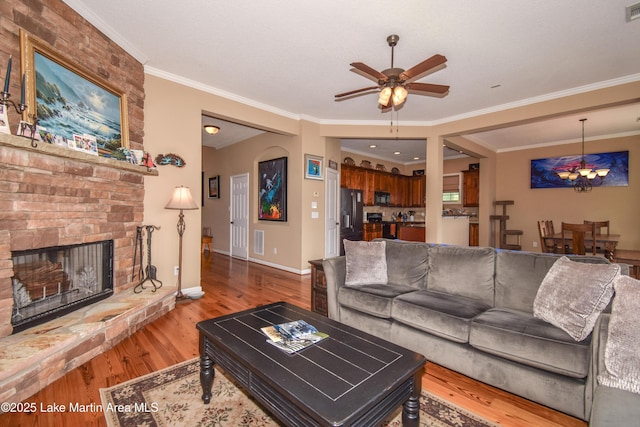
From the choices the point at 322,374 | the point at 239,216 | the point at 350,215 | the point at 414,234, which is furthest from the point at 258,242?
the point at 322,374

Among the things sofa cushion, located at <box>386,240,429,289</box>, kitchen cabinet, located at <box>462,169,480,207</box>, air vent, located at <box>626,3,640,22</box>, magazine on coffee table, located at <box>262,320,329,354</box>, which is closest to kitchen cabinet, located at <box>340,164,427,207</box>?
kitchen cabinet, located at <box>462,169,480,207</box>

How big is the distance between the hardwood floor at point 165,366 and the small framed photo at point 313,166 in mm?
2497

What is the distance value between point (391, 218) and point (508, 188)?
331 centimetres

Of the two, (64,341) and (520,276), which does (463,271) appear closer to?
(520,276)

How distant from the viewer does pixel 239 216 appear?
23.0 feet

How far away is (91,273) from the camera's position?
2793 mm

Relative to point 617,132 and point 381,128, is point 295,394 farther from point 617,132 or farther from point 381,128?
point 617,132

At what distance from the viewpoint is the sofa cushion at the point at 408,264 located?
2855 millimetres

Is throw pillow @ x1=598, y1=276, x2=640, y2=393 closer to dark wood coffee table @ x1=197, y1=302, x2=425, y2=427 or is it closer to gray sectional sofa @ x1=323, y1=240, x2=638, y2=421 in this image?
gray sectional sofa @ x1=323, y1=240, x2=638, y2=421

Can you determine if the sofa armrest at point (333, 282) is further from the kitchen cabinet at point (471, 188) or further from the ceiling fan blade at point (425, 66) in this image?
the kitchen cabinet at point (471, 188)

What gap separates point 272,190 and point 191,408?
14.7ft

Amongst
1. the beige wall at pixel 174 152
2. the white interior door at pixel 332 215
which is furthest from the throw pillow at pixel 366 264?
the white interior door at pixel 332 215

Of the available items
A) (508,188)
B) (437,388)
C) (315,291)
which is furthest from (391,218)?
(437,388)

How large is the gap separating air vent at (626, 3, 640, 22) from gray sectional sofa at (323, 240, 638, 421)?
7.11 feet
